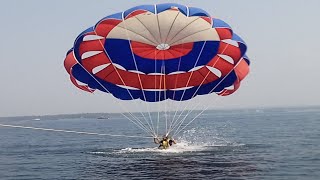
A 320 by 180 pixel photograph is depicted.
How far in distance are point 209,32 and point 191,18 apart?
1.14 meters

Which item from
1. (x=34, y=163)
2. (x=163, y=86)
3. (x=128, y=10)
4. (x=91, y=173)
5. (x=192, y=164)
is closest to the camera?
(x=128, y=10)

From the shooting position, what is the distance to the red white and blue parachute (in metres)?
20.2

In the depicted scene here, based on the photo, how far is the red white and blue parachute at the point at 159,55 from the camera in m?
20.2

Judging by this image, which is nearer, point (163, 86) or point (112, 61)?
point (112, 61)

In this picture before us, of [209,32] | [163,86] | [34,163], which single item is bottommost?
[34,163]

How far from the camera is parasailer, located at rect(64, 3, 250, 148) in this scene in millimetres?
20219

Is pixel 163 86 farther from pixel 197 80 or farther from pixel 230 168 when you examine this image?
pixel 230 168

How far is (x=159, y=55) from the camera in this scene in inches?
926

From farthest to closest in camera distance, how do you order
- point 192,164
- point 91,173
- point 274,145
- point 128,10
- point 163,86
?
point 274,145, point 163,86, point 192,164, point 91,173, point 128,10

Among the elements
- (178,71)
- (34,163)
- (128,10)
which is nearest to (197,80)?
(178,71)

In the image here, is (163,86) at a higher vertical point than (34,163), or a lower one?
higher

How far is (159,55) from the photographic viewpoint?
926 inches

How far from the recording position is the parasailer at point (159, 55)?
2022 cm

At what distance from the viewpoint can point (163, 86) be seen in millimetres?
25312
